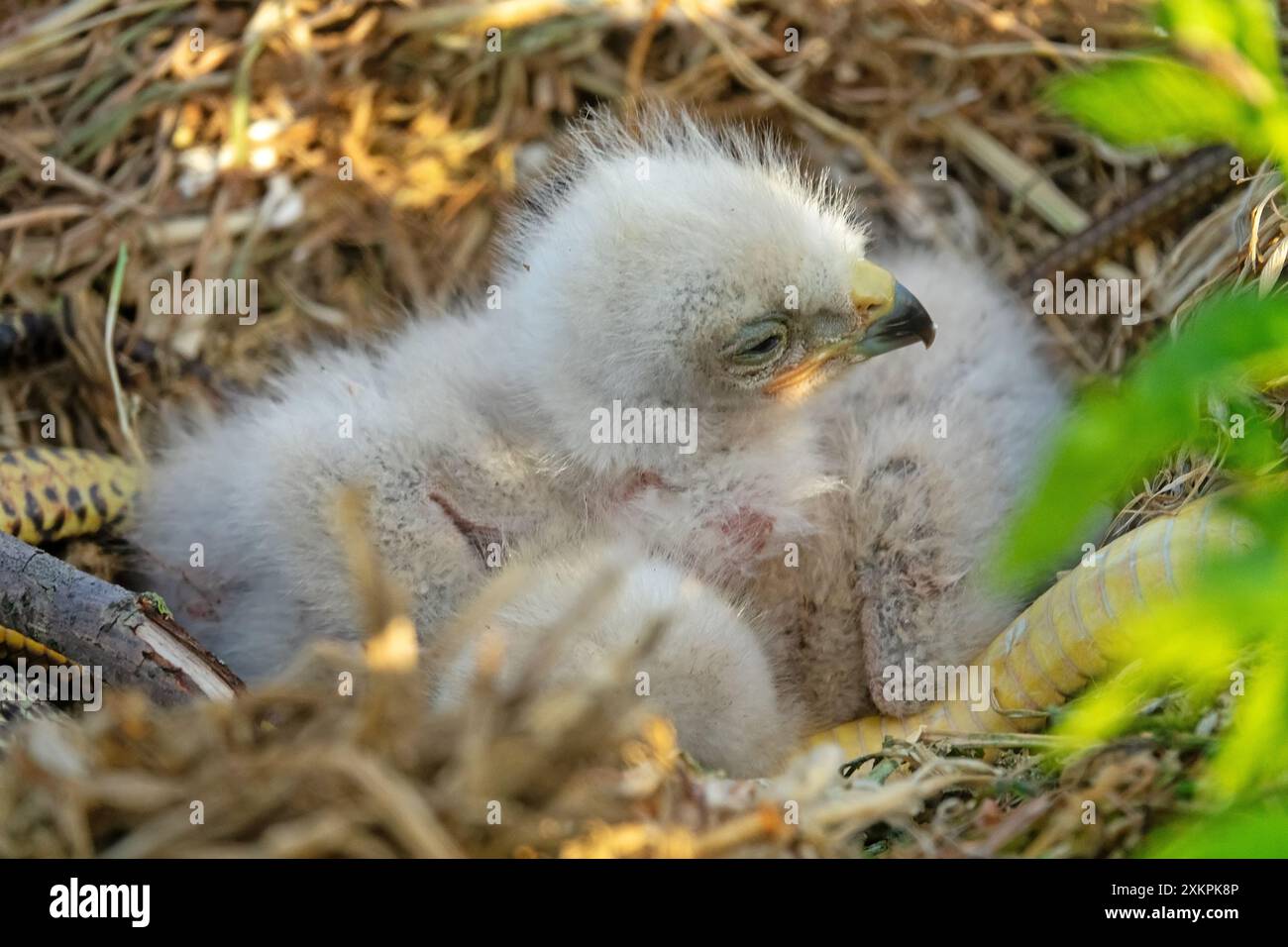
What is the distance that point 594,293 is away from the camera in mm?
2408

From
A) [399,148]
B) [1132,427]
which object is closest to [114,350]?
[399,148]

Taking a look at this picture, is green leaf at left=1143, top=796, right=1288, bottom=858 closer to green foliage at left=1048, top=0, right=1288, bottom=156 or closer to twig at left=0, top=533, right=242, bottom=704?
green foliage at left=1048, top=0, right=1288, bottom=156

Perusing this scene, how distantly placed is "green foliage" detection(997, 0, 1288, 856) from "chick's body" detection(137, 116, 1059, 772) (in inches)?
35.0

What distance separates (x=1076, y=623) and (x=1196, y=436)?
0.94 m

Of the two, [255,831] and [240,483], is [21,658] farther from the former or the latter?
[255,831]

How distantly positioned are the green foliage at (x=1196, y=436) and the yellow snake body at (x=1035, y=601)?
1.52ft

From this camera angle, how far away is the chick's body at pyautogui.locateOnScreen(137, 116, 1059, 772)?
2.36m

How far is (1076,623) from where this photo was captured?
2227 mm

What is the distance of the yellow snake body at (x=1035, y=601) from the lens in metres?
2.10

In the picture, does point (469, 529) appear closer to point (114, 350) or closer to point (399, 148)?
point (114, 350)

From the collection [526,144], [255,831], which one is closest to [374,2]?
[526,144]

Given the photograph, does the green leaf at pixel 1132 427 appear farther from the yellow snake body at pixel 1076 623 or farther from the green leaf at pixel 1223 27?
the yellow snake body at pixel 1076 623
